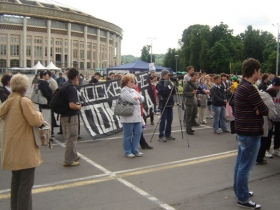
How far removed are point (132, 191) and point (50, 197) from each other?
1.29 m

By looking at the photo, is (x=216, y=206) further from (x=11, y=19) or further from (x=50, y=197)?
(x=11, y=19)

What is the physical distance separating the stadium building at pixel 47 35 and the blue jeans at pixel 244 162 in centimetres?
9560

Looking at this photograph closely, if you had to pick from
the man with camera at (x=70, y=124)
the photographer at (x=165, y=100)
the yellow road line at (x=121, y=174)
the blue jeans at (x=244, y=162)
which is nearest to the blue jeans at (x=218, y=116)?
the photographer at (x=165, y=100)

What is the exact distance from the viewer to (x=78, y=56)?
368 feet

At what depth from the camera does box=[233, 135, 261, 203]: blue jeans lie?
4602 millimetres

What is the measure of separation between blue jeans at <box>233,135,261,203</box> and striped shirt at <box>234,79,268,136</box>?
107mm

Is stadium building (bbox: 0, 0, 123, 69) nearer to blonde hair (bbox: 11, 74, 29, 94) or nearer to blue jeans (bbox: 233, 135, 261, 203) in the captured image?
blonde hair (bbox: 11, 74, 29, 94)

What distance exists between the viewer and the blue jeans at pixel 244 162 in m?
4.60

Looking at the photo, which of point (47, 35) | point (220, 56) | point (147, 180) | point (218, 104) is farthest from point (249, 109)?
point (47, 35)

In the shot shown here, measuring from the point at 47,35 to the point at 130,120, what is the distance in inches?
3953

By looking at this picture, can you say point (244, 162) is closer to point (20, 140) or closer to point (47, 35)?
point (20, 140)

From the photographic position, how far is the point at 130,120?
7.37 meters

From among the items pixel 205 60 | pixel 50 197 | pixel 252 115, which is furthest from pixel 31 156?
pixel 205 60

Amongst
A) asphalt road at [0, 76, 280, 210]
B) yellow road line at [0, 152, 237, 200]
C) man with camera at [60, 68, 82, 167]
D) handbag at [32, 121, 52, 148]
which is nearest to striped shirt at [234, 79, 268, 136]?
asphalt road at [0, 76, 280, 210]
